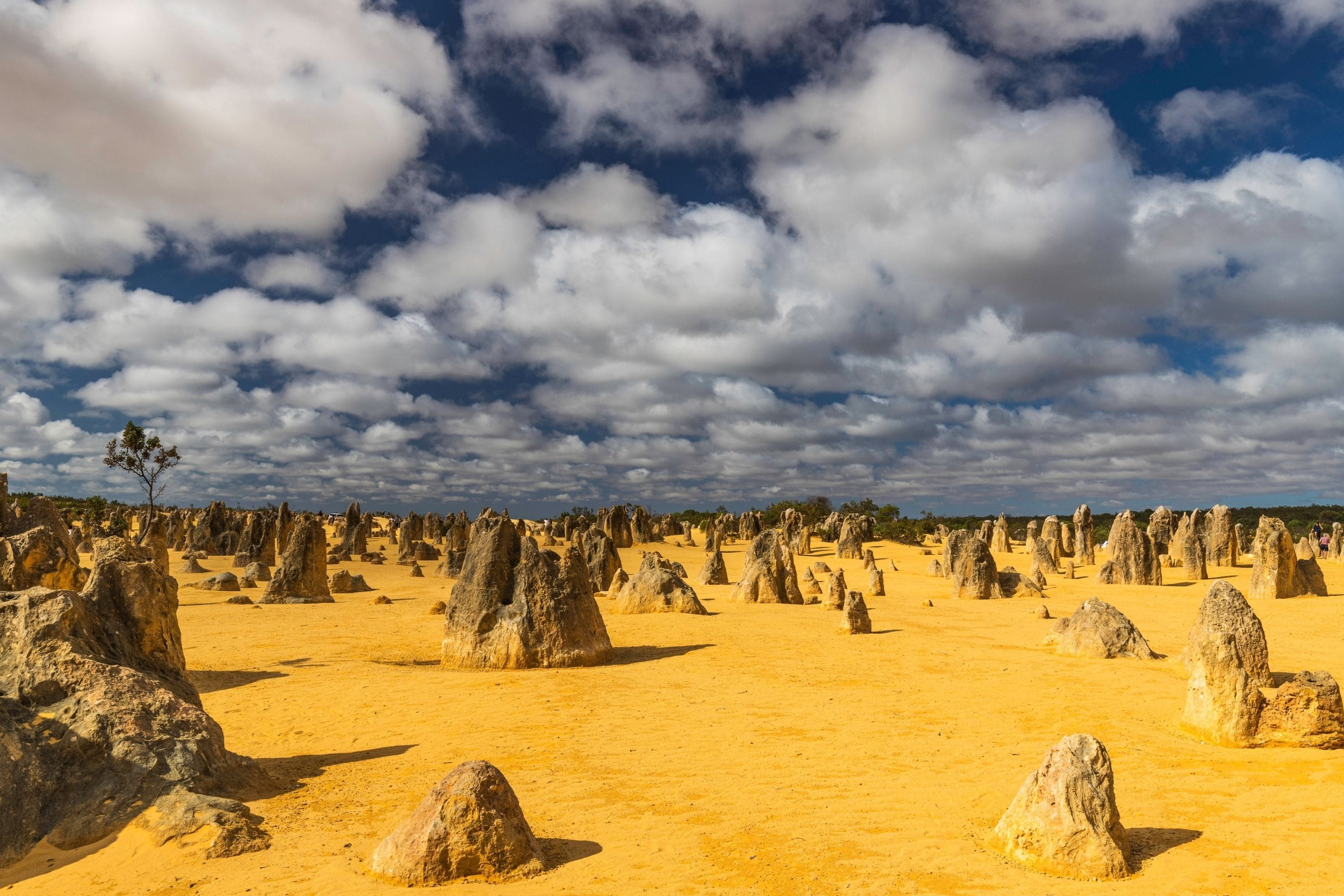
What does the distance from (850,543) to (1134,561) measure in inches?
796

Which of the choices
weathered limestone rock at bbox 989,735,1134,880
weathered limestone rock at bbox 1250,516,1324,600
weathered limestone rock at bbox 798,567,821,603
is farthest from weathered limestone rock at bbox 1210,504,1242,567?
weathered limestone rock at bbox 989,735,1134,880

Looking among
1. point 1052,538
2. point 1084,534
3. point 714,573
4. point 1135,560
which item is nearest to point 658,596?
point 714,573

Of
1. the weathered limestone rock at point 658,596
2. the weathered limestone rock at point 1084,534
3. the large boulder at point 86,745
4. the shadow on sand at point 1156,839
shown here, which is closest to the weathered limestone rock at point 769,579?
the weathered limestone rock at point 658,596

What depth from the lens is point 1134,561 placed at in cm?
3278

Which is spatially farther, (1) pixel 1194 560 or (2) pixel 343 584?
(1) pixel 1194 560

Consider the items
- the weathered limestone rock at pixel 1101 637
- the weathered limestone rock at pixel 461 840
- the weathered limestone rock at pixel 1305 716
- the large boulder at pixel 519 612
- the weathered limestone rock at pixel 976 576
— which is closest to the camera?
the weathered limestone rock at pixel 461 840

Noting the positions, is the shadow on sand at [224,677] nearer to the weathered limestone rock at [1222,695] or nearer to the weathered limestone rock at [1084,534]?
the weathered limestone rock at [1222,695]

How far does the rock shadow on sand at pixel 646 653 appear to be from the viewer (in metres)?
15.5

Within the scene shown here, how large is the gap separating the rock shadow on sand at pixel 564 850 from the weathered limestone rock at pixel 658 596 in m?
15.6

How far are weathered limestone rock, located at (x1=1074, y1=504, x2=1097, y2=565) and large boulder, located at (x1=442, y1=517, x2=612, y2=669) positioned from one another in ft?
140

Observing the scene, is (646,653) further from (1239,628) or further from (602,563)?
(602,563)

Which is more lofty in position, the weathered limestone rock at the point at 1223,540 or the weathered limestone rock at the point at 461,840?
the weathered limestone rock at the point at 1223,540

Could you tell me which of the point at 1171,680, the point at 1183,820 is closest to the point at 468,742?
the point at 1183,820

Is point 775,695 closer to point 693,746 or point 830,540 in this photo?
point 693,746
